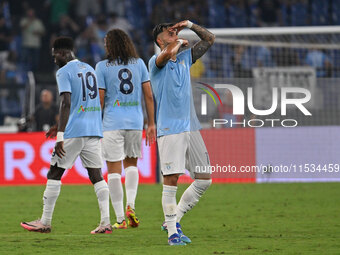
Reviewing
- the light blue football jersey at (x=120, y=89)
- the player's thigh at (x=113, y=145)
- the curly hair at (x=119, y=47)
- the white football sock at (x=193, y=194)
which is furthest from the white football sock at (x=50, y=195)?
the curly hair at (x=119, y=47)

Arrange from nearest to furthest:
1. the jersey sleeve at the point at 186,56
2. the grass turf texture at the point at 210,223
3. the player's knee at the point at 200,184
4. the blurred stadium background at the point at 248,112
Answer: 1. the grass turf texture at the point at 210,223
2. the jersey sleeve at the point at 186,56
3. the player's knee at the point at 200,184
4. the blurred stadium background at the point at 248,112

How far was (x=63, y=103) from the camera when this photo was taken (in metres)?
8.86

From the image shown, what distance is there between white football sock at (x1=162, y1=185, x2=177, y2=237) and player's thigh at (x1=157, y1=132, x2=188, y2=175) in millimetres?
173

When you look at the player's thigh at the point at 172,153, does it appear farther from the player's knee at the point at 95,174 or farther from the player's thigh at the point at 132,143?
the player's thigh at the point at 132,143

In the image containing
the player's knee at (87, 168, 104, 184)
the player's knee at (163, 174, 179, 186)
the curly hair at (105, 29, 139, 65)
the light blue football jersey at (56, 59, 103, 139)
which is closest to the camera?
the player's knee at (163, 174, 179, 186)

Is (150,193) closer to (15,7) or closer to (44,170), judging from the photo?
(44,170)

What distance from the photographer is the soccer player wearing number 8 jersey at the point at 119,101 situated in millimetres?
9836

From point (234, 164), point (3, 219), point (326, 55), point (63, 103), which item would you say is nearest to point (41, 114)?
point (234, 164)

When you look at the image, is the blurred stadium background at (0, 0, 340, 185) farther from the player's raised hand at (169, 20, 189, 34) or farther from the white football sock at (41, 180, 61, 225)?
the player's raised hand at (169, 20, 189, 34)

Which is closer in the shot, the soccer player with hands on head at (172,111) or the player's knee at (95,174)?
the soccer player with hands on head at (172,111)

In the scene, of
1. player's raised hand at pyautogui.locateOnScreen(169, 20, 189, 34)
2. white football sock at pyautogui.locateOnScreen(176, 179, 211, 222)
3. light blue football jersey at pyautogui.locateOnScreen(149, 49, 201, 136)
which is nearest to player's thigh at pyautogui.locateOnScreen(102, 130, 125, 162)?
white football sock at pyautogui.locateOnScreen(176, 179, 211, 222)

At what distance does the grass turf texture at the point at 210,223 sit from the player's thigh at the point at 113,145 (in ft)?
2.84

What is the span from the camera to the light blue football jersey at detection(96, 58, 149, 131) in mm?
9859

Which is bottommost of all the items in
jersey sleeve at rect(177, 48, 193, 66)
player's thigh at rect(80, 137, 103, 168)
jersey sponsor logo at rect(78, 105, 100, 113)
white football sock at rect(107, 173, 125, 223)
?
white football sock at rect(107, 173, 125, 223)
